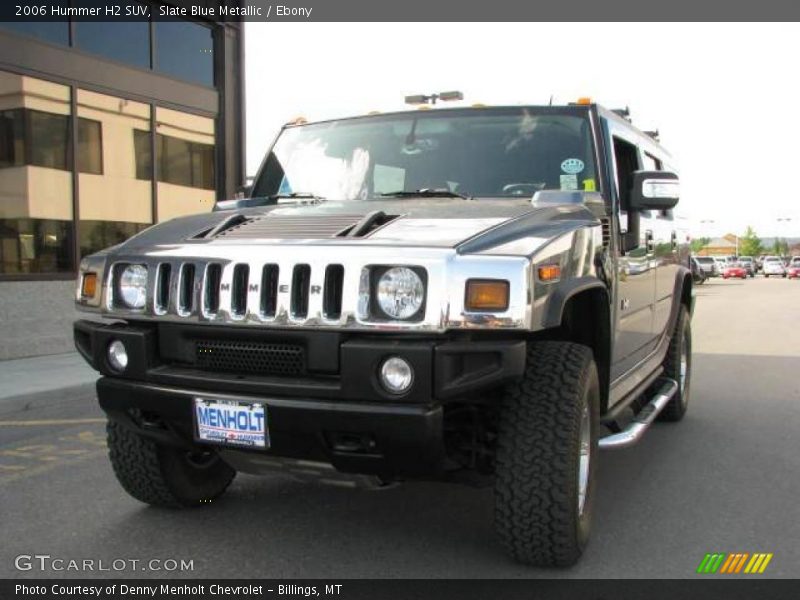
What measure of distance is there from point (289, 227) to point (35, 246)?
26.1 feet

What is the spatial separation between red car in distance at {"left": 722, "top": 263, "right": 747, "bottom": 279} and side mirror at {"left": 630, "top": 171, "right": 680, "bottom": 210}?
182ft

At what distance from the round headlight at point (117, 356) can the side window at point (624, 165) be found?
264cm

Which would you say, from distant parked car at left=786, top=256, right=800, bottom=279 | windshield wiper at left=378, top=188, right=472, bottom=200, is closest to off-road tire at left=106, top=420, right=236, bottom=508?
windshield wiper at left=378, top=188, right=472, bottom=200

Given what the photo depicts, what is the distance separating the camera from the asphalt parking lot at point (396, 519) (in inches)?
128

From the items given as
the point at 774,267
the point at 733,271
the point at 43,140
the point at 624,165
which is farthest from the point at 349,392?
the point at 774,267

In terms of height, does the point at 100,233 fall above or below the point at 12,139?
below

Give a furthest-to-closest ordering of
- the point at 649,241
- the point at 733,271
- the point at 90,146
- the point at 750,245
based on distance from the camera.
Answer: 1. the point at 750,245
2. the point at 733,271
3. the point at 90,146
4. the point at 649,241

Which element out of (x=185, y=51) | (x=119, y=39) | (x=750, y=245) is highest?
(x=185, y=51)

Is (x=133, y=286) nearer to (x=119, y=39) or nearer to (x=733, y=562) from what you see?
(x=733, y=562)

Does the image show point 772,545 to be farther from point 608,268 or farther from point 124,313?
point 124,313

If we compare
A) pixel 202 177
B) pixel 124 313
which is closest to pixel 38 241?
pixel 202 177

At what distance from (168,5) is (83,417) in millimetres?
7715

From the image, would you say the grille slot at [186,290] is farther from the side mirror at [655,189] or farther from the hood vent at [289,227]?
the side mirror at [655,189]

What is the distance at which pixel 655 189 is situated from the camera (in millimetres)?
4016
